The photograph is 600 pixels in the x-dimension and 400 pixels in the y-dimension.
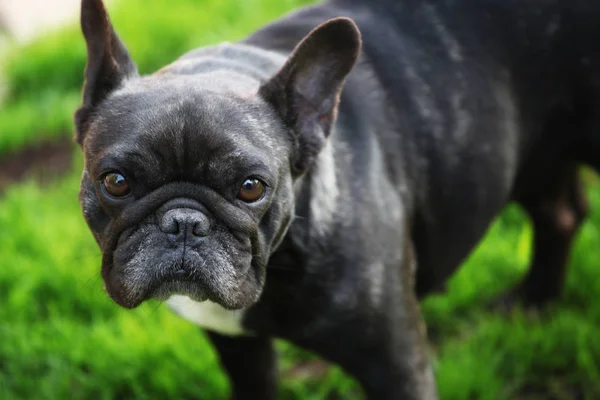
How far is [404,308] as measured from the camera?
302cm

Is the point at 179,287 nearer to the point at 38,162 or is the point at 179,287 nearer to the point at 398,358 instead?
the point at 398,358

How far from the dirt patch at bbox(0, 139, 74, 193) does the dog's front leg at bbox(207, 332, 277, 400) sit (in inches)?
91.3

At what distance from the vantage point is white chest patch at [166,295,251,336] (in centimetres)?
301

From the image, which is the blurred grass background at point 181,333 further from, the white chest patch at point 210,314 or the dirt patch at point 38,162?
the white chest patch at point 210,314

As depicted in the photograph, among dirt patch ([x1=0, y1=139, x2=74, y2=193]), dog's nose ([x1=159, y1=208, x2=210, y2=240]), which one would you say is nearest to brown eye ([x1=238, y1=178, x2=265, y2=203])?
dog's nose ([x1=159, y1=208, x2=210, y2=240])

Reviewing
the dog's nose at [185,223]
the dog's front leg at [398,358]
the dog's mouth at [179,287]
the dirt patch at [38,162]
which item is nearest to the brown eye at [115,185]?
the dog's nose at [185,223]

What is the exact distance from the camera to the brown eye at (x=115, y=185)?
2.57 meters

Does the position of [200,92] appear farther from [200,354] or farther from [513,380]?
[513,380]

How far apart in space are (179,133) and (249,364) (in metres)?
1.25

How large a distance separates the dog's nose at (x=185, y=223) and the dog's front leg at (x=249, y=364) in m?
0.88

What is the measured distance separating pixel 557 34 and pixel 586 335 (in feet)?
4.06

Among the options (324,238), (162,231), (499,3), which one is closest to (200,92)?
(162,231)

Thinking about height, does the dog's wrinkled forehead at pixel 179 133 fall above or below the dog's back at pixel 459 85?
above

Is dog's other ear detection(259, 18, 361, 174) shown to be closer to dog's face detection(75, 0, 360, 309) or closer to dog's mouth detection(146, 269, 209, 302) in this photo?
dog's face detection(75, 0, 360, 309)
